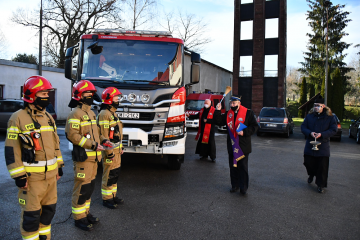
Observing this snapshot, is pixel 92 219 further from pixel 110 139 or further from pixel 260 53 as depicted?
pixel 260 53

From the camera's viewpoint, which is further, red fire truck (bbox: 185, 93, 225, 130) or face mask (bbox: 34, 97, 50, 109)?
red fire truck (bbox: 185, 93, 225, 130)

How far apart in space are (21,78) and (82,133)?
62.5ft

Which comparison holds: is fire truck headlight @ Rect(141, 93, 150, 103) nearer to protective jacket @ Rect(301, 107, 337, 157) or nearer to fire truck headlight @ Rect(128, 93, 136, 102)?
fire truck headlight @ Rect(128, 93, 136, 102)

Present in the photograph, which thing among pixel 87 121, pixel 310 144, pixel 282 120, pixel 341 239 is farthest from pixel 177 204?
pixel 282 120

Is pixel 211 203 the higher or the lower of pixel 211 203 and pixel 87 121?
the lower

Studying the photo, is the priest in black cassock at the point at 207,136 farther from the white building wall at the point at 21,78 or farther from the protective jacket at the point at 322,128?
the white building wall at the point at 21,78

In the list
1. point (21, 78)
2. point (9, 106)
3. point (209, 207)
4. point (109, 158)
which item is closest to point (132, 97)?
point (109, 158)

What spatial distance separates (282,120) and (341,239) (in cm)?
1259

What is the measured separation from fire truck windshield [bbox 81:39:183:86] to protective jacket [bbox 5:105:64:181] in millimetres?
3391

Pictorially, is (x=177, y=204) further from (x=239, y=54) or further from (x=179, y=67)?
(x=239, y=54)

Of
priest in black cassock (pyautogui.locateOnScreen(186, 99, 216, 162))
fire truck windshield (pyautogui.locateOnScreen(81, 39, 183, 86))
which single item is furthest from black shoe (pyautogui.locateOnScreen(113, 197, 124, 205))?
priest in black cassock (pyautogui.locateOnScreen(186, 99, 216, 162))

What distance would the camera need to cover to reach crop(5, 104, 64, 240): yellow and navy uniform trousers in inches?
115

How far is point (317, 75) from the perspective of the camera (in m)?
38.9

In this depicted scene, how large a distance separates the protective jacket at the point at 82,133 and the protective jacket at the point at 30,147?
18.4 inches
